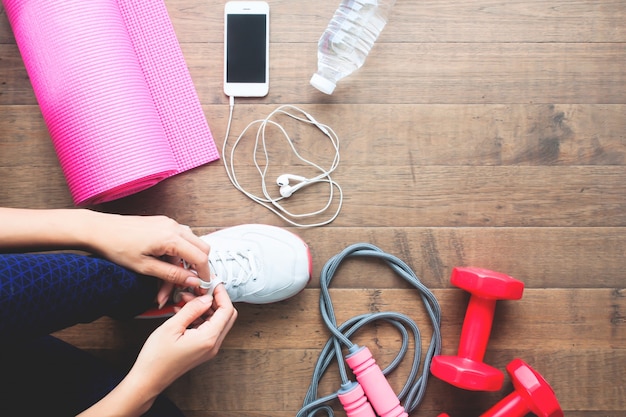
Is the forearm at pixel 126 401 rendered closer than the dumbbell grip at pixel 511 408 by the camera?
Yes

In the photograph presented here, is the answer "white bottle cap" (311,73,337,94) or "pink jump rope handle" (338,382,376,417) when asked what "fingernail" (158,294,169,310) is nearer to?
"pink jump rope handle" (338,382,376,417)

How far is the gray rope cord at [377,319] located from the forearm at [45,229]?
1.38 feet

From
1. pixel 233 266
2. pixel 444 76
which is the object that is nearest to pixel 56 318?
pixel 233 266

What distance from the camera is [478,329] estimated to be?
3.04ft

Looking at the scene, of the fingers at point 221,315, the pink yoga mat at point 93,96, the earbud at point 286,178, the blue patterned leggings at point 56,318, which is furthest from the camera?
the earbud at point 286,178

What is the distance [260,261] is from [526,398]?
522mm

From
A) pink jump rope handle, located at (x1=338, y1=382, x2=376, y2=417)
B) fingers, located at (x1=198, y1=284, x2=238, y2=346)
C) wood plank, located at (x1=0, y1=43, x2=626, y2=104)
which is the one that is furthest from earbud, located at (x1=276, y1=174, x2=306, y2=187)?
pink jump rope handle, located at (x1=338, y1=382, x2=376, y2=417)

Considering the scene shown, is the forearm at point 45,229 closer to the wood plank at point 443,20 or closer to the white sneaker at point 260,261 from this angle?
the white sneaker at point 260,261

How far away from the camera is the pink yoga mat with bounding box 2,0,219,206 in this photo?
2.84 feet

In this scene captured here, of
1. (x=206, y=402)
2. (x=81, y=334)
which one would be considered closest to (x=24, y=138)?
(x=81, y=334)

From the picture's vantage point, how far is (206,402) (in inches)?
38.7

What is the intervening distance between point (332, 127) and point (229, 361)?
1.60 feet

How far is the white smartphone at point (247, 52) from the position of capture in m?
1.00

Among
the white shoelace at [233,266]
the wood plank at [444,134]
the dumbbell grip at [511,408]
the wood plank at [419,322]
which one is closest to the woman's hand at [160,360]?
the white shoelace at [233,266]
